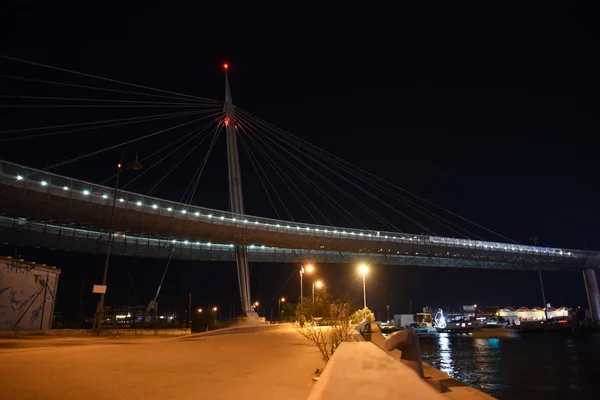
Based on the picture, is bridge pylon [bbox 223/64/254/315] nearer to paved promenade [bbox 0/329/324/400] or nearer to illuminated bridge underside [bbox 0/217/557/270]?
illuminated bridge underside [bbox 0/217/557/270]

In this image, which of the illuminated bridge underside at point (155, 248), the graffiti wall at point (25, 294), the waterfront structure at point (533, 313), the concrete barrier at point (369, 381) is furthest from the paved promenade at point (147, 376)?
the waterfront structure at point (533, 313)

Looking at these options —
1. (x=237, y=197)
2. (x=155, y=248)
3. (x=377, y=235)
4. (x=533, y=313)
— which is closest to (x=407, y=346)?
(x=237, y=197)

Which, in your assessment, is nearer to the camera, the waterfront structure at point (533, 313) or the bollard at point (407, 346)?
the bollard at point (407, 346)

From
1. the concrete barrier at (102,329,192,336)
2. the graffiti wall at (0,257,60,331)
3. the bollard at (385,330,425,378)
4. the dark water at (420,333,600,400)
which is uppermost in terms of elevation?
the graffiti wall at (0,257,60,331)

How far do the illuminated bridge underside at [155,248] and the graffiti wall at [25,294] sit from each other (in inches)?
1050

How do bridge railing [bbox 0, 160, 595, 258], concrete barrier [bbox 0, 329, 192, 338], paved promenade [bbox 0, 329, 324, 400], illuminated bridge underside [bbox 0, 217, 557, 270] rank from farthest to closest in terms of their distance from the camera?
illuminated bridge underside [bbox 0, 217, 557, 270] → bridge railing [bbox 0, 160, 595, 258] → concrete barrier [bbox 0, 329, 192, 338] → paved promenade [bbox 0, 329, 324, 400]

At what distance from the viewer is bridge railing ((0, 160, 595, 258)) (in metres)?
33.2

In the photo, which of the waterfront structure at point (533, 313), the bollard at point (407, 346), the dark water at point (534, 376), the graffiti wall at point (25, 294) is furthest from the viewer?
the waterfront structure at point (533, 313)

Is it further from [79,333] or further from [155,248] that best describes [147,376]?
[155,248]

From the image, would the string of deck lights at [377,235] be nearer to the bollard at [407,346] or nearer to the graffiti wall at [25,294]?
the graffiti wall at [25,294]

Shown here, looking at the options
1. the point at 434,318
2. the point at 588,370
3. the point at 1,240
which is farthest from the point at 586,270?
the point at 1,240

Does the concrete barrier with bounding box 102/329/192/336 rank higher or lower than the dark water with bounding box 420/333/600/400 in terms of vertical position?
higher

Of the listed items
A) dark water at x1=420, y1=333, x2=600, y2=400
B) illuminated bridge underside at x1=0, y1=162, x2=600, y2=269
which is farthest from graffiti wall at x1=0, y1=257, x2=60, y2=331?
dark water at x1=420, y1=333, x2=600, y2=400

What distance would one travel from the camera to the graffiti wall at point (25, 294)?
21188mm
